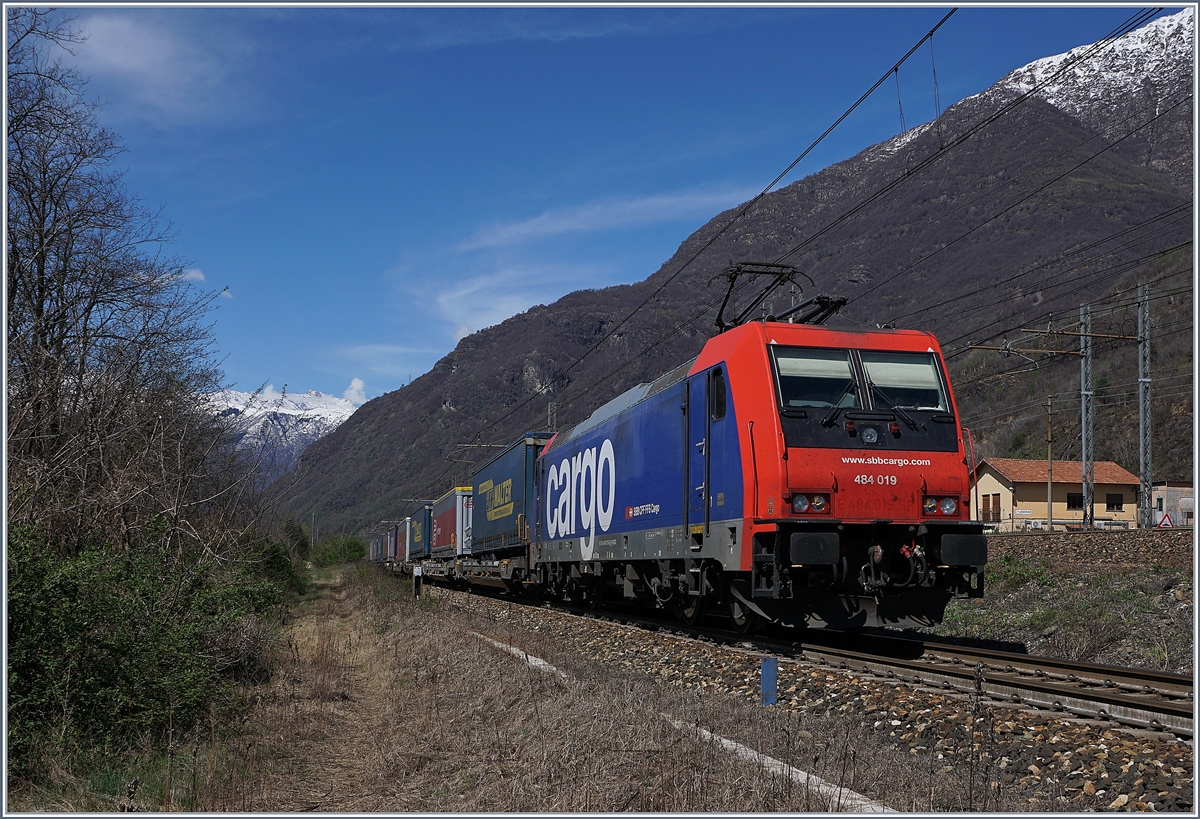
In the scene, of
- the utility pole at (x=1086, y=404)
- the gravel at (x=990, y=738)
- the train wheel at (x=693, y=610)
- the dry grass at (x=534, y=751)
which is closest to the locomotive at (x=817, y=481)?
the train wheel at (x=693, y=610)

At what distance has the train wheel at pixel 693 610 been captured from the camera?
567 inches

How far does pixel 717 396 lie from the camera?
39.7 feet

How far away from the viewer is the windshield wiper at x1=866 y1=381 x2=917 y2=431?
11.2m

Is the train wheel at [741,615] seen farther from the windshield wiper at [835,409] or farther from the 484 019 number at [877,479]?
the windshield wiper at [835,409]

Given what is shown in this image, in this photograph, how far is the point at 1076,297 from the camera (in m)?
108

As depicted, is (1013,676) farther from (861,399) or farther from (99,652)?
(99,652)

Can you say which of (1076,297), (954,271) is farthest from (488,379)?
(1076,297)

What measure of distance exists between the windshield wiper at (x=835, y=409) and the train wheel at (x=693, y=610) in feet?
13.9

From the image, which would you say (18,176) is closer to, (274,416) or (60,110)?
(60,110)

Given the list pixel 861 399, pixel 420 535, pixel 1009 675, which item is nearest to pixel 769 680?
pixel 1009 675

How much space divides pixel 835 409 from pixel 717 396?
1.67 metres

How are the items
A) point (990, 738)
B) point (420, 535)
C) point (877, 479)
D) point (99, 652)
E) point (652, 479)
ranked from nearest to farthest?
1. point (990, 738)
2. point (99, 652)
3. point (877, 479)
4. point (652, 479)
5. point (420, 535)

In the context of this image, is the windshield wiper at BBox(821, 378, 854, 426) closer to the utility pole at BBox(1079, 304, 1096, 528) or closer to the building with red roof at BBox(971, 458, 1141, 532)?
the utility pole at BBox(1079, 304, 1096, 528)

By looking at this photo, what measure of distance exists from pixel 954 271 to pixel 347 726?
163630 mm
